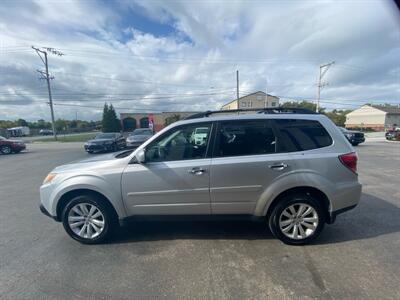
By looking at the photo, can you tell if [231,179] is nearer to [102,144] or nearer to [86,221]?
[86,221]

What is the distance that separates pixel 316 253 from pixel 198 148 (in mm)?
2126

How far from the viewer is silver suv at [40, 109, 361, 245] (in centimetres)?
→ 296

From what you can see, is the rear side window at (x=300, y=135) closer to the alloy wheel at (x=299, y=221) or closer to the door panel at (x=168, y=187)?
the alloy wheel at (x=299, y=221)

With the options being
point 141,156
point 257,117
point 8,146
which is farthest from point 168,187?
point 8,146

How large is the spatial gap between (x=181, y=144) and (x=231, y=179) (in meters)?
0.91

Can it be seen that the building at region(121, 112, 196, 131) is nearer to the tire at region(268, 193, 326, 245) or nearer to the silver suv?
the silver suv

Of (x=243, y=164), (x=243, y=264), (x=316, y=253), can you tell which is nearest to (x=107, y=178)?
(x=243, y=164)

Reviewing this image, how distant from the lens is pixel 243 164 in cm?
292

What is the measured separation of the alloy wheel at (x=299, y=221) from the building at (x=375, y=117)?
2504 inches

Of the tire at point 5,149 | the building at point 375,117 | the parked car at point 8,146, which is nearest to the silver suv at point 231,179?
the parked car at point 8,146

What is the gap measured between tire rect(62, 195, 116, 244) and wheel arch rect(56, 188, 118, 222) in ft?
0.10

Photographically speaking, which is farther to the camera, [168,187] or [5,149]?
[5,149]

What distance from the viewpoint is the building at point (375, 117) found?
54.4 meters

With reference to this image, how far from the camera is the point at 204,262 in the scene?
272cm
